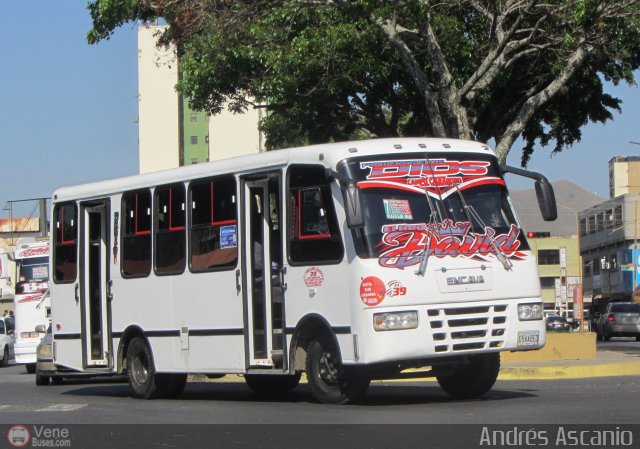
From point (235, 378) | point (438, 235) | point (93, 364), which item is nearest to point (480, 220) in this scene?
point (438, 235)

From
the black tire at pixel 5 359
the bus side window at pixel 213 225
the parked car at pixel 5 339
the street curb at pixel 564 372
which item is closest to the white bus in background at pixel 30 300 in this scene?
the parked car at pixel 5 339

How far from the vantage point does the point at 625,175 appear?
11838 cm

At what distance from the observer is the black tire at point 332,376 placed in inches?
523

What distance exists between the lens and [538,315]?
13.7m

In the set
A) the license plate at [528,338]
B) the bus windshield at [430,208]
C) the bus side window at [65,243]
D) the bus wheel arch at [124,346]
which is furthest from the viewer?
the bus side window at [65,243]

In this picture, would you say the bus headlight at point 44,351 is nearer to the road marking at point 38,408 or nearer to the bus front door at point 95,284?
the bus front door at point 95,284

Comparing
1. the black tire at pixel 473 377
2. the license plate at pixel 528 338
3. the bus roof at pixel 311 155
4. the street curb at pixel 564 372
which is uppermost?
the bus roof at pixel 311 155

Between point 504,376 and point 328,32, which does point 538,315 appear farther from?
point 328,32

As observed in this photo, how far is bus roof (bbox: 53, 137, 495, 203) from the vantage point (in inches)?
535

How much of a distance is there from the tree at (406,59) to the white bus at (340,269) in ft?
19.2

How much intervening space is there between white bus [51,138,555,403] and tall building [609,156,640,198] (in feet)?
345

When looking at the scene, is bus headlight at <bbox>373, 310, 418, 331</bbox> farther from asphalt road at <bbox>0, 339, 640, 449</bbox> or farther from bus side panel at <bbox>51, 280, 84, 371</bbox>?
bus side panel at <bbox>51, 280, 84, 371</bbox>

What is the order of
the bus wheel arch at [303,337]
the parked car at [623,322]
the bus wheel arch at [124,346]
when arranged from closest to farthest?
the bus wheel arch at [303,337] < the bus wheel arch at [124,346] < the parked car at [623,322]

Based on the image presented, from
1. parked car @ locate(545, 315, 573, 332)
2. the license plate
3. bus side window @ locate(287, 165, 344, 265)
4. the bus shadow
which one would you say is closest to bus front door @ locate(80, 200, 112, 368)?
the bus shadow
